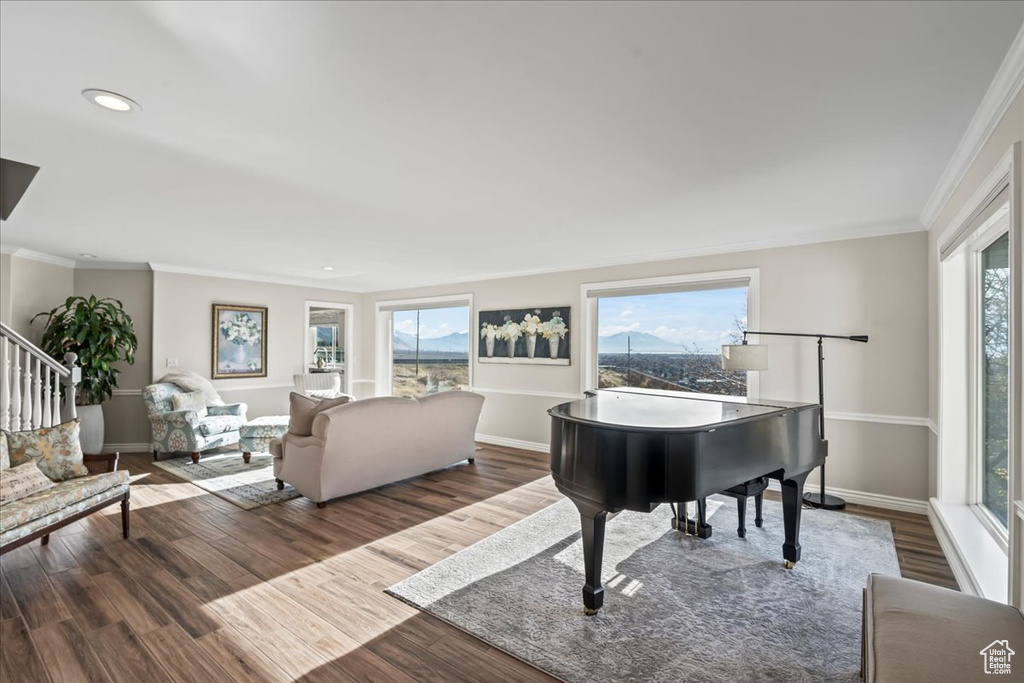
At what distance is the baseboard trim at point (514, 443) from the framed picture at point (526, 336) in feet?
3.45

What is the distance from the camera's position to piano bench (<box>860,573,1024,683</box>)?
1287 millimetres

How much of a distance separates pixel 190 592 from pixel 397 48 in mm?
2925

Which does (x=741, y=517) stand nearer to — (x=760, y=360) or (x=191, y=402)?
(x=760, y=360)

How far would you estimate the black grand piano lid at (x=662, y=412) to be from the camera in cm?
237

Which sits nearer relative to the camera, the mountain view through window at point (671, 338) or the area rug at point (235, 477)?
the area rug at point (235, 477)

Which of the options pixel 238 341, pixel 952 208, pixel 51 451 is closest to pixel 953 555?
pixel 952 208

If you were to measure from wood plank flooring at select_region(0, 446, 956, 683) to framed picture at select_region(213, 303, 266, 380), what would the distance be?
8.79 feet

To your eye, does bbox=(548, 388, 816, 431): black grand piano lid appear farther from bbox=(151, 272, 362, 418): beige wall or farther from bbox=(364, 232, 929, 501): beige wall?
bbox=(151, 272, 362, 418): beige wall

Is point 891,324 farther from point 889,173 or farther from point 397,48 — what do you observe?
point 397,48

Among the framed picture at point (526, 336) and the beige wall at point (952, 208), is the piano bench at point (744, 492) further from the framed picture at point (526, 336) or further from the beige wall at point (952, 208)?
the framed picture at point (526, 336)

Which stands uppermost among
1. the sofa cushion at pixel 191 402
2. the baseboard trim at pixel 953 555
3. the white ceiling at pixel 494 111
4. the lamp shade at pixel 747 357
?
the white ceiling at pixel 494 111

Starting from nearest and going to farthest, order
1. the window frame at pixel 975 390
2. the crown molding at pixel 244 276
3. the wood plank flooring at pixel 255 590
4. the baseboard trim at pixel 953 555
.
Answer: the wood plank flooring at pixel 255 590 → the baseboard trim at pixel 953 555 → the window frame at pixel 975 390 → the crown molding at pixel 244 276

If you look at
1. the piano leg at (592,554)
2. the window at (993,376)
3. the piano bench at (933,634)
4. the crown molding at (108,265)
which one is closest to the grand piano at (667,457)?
the piano leg at (592,554)

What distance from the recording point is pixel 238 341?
6.82m
